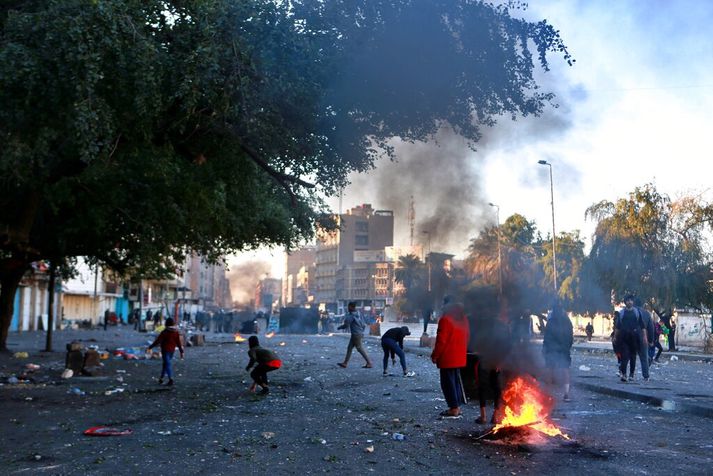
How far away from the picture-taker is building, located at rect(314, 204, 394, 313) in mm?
153875

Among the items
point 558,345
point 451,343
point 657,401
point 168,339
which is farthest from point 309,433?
point 168,339

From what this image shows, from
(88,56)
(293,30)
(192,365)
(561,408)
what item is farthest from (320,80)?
(192,365)

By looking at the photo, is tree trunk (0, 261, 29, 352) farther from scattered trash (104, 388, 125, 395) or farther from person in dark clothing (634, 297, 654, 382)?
person in dark clothing (634, 297, 654, 382)

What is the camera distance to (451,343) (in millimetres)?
10359

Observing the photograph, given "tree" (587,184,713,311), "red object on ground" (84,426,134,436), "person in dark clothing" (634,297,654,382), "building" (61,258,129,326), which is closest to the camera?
"red object on ground" (84,426,134,436)

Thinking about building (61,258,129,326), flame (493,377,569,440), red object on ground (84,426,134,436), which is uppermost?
building (61,258,129,326)

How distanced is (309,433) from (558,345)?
5.63m

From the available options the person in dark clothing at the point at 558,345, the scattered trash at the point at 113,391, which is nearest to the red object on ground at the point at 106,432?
the scattered trash at the point at 113,391

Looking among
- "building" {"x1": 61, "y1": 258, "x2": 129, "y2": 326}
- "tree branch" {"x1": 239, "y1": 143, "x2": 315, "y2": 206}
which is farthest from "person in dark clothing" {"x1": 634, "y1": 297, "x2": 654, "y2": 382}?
"building" {"x1": 61, "y1": 258, "x2": 129, "y2": 326}

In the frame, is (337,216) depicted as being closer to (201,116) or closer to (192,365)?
(192,365)

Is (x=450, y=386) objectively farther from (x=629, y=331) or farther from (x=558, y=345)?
(x=629, y=331)

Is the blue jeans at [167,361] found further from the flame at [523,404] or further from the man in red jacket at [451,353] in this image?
the flame at [523,404]

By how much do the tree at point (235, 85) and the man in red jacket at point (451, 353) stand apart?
13.5 ft

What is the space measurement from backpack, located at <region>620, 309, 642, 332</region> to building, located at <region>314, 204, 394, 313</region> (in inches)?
5110
